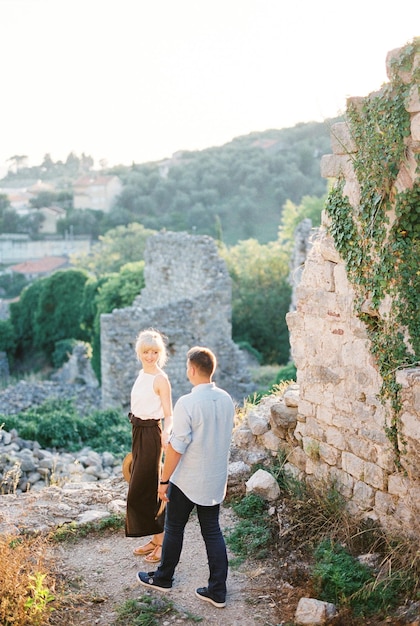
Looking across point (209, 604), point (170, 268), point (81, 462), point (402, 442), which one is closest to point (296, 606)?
point (209, 604)

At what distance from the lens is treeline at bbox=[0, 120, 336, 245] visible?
193 ft

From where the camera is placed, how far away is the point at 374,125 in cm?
519

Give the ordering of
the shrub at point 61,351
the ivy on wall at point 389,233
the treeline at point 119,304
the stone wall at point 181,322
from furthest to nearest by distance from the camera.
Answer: the shrub at point 61,351
the treeline at point 119,304
the stone wall at point 181,322
the ivy on wall at point 389,233

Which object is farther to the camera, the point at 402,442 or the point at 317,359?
the point at 317,359

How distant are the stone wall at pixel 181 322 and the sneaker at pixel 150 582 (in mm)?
10335

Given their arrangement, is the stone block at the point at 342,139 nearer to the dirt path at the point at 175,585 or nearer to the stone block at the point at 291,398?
the stone block at the point at 291,398

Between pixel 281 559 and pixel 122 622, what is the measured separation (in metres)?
1.36

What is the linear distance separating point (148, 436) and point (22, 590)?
1426 millimetres

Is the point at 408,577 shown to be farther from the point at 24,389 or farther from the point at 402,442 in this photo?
the point at 24,389

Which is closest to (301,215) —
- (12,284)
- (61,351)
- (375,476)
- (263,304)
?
(263,304)

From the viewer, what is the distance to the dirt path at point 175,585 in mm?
4805

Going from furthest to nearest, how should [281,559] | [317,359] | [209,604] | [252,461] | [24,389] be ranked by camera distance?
[24,389] < [252,461] < [317,359] < [281,559] < [209,604]

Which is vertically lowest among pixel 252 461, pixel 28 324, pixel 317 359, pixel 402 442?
pixel 28 324

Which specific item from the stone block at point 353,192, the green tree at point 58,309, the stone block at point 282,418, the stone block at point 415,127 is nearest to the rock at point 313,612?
the stone block at point 282,418
